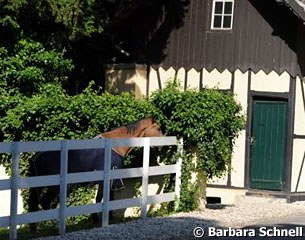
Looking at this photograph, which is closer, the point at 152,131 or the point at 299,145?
the point at 152,131

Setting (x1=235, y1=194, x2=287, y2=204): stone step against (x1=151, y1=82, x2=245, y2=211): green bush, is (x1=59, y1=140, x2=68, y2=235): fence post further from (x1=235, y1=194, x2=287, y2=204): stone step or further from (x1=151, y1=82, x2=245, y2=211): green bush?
(x1=235, y1=194, x2=287, y2=204): stone step

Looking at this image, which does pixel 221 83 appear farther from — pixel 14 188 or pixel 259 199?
pixel 14 188

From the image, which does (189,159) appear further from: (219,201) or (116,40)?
(116,40)

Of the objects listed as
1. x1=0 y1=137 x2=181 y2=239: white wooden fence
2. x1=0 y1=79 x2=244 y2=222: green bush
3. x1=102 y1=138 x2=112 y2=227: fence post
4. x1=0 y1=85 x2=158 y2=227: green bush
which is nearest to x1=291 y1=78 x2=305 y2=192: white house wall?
x1=0 y1=79 x2=244 y2=222: green bush

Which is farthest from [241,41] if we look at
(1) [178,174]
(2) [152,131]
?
(1) [178,174]

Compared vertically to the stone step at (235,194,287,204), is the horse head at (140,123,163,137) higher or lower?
higher

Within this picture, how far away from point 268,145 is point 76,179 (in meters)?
7.88

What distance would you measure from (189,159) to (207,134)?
589mm

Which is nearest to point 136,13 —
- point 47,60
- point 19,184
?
point 47,60

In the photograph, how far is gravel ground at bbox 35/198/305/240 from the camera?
11.7 m

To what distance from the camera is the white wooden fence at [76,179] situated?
10.8m

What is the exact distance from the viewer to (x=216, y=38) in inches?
771

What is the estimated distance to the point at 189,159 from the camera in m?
14.9

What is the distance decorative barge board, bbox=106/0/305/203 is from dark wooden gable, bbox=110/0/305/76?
0.08 feet
